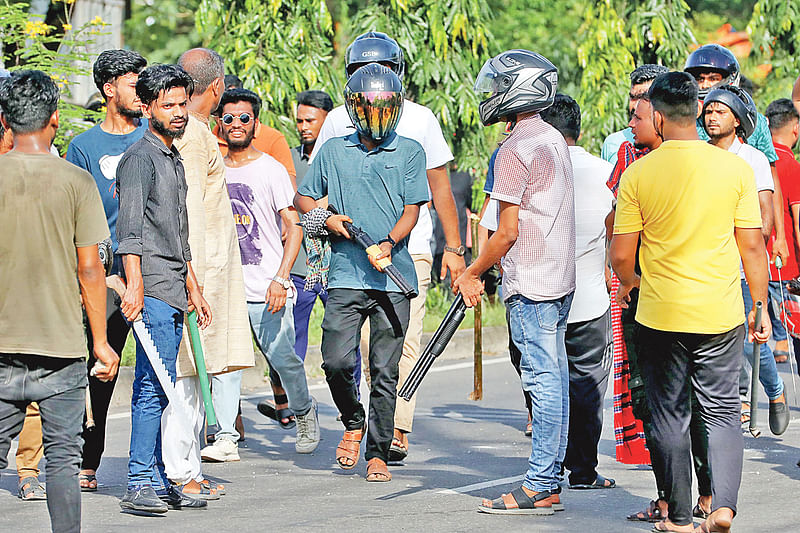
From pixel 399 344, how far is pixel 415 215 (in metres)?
0.67

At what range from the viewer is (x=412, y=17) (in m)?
15.1

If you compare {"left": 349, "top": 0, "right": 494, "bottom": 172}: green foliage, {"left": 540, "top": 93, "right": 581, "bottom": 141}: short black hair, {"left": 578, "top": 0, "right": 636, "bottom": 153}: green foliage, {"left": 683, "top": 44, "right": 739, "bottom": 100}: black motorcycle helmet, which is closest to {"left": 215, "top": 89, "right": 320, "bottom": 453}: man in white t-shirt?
Result: {"left": 540, "top": 93, "right": 581, "bottom": 141}: short black hair

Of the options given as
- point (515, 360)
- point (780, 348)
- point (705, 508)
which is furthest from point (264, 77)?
point (705, 508)

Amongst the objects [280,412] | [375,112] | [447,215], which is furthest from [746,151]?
[280,412]

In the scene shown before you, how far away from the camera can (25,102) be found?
503cm

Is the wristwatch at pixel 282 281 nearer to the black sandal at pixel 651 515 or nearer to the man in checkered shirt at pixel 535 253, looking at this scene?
the man in checkered shirt at pixel 535 253

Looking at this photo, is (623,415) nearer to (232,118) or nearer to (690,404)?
(690,404)

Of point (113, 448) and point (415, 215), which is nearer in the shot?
point (415, 215)

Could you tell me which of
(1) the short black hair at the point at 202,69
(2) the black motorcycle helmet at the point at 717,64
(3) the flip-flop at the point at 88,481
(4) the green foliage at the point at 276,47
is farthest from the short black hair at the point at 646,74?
(4) the green foliage at the point at 276,47

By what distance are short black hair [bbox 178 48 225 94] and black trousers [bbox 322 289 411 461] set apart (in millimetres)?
1236

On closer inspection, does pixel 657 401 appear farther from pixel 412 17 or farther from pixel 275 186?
pixel 412 17

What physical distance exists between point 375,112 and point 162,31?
28538 millimetres

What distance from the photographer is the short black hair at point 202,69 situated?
6.86 metres

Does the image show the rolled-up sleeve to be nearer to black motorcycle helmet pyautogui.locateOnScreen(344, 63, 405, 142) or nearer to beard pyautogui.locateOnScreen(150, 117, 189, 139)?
beard pyautogui.locateOnScreen(150, 117, 189, 139)
